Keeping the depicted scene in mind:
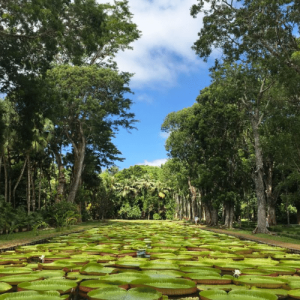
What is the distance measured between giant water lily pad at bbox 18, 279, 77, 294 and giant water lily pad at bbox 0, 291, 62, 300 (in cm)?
15

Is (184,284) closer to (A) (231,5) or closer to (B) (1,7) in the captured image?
(B) (1,7)

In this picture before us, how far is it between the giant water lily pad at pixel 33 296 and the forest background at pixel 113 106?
736 centimetres

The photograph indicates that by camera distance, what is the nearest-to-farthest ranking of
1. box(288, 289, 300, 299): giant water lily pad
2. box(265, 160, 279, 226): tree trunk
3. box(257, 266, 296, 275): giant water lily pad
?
box(288, 289, 300, 299): giant water lily pad, box(257, 266, 296, 275): giant water lily pad, box(265, 160, 279, 226): tree trunk

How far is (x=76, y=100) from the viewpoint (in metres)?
17.7

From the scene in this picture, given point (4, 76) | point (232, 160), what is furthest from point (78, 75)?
point (232, 160)

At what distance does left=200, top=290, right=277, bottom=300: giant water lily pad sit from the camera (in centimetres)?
253

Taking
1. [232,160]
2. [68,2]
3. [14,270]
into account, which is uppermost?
[68,2]

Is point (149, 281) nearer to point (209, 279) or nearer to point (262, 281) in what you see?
point (209, 279)

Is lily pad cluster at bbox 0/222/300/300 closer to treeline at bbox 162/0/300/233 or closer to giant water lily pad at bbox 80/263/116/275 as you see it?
giant water lily pad at bbox 80/263/116/275

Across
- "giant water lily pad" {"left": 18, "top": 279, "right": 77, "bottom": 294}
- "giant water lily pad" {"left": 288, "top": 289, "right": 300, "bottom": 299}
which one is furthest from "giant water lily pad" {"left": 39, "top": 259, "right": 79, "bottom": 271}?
"giant water lily pad" {"left": 288, "top": 289, "right": 300, "bottom": 299}

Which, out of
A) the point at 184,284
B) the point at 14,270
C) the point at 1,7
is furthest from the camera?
the point at 1,7

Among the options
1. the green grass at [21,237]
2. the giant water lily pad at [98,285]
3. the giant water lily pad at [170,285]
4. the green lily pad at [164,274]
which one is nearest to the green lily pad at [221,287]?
the giant water lily pad at [170,285]

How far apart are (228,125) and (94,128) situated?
903 cm

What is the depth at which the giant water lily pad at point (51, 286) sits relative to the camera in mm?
2740
